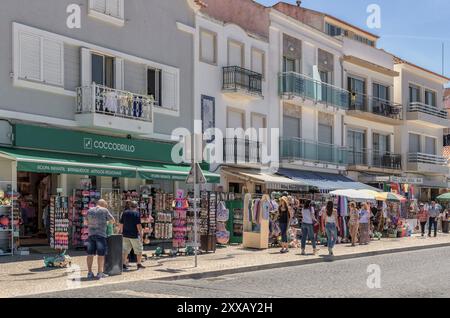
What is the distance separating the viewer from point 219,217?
70.6 feet

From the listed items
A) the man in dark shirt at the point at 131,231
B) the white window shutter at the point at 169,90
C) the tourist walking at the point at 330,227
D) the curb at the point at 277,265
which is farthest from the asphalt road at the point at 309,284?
the white window shutter at the point at 169,90

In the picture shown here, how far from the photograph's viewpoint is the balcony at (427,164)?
136 ft

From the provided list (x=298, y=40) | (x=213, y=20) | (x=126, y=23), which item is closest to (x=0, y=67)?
(x=126, y=23)

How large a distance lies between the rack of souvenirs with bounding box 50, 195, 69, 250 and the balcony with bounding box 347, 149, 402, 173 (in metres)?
21.2

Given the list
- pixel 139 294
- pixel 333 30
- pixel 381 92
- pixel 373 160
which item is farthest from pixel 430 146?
pixel 139 294

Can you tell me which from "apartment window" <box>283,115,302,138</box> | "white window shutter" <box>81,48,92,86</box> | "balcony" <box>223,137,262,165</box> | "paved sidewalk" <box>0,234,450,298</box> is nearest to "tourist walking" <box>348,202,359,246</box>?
"paved sidewalk" <box>0,234,450,298</box>

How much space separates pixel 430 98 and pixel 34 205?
104ft

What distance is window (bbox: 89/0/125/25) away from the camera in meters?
20.5

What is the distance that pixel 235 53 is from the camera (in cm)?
2789

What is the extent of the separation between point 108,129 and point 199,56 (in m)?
6.47

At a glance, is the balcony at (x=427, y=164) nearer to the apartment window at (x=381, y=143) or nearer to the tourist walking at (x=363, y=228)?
the apartment window at (x=381, y=143)

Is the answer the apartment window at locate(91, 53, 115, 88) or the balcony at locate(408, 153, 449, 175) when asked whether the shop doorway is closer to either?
the apartment window at locate(91, 53, 115, 88)

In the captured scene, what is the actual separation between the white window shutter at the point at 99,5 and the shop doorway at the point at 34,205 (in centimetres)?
538
